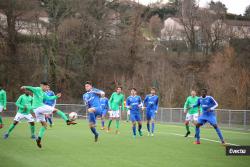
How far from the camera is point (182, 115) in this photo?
45125 millimetres

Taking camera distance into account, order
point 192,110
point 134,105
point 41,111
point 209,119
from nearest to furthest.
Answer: point 41,111 → point 209,119 → point 134,105 → point 192,110

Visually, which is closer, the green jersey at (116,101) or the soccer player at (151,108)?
the soccer player at (151,108)

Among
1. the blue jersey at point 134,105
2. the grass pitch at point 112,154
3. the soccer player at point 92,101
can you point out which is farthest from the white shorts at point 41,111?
the blue jersey at point 134,105

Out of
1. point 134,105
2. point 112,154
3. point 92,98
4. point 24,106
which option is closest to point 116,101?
point 134,105

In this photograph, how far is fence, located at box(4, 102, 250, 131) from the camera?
3819 centimetres

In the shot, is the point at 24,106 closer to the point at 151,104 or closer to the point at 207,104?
the point at 151,104

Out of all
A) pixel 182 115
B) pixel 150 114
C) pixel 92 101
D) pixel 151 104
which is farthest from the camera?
pixel 182 115

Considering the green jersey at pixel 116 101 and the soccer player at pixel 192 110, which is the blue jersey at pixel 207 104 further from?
the green jersey at pixel 116 101

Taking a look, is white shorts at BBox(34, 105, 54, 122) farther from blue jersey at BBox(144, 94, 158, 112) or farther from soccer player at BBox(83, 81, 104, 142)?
blue jersey at BBox(144, 94, 158, 112)

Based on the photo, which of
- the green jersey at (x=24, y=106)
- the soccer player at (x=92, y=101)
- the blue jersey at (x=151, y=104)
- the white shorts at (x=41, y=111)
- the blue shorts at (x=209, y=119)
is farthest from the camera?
the blue jersey at (x=151, y=104)

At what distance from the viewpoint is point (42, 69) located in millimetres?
64750

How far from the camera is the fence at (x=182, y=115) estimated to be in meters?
38.2

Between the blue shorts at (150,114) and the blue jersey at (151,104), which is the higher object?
the blue jersey at (151,104)

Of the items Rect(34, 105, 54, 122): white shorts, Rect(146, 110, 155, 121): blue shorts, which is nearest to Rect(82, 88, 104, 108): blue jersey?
Rect(34, 105, 54, 122): white shorts
